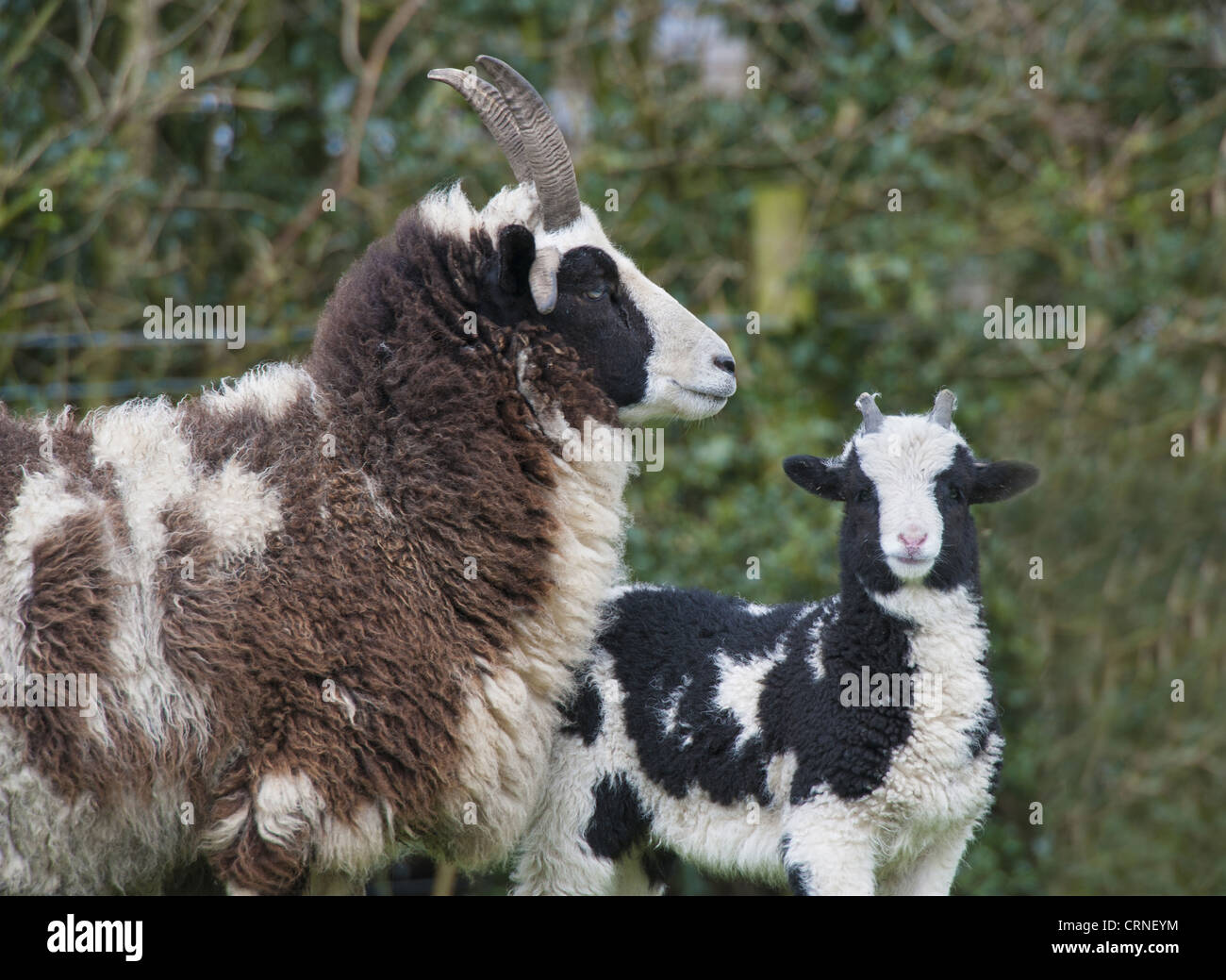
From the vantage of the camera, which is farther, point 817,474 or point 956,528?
point 817,474

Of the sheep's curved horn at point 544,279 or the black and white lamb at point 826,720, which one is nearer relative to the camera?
the black and white lamb at point 826,720

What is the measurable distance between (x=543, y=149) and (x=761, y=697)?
7.52 feet

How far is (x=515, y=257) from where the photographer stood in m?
5.04

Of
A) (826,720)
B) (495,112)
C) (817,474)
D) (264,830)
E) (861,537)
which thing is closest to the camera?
(264,830)

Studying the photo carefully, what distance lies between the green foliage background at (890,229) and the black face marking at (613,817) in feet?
15.6

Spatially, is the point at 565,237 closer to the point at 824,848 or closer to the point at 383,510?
the point at 383,510

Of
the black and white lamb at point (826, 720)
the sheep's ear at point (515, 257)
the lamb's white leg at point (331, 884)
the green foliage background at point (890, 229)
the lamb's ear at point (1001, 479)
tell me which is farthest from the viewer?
the green foliage background at point (890, 229)

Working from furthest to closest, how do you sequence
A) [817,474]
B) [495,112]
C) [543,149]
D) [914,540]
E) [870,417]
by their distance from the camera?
[495,112] < [543,149] < [817,474] < [870,417] < [914,540]

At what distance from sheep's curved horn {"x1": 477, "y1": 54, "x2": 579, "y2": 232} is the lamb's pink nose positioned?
1.84m

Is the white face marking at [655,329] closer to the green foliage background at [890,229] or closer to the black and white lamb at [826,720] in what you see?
the black and white lamb at [826,720]

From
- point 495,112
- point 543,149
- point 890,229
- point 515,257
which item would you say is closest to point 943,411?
point 515,257

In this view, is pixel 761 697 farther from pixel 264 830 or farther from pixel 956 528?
pixel 264 830

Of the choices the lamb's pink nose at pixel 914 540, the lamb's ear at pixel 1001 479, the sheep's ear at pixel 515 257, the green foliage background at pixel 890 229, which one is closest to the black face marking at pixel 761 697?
the lamb's pink nose at pixel 914 540

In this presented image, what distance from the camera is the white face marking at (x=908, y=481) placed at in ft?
14.9
